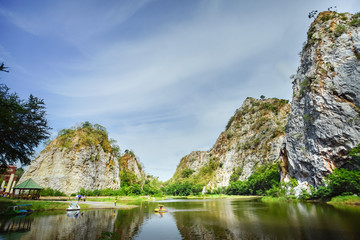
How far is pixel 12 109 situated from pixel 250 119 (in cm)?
14609

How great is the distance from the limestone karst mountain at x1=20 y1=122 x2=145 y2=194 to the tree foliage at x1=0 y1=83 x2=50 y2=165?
1771 inches

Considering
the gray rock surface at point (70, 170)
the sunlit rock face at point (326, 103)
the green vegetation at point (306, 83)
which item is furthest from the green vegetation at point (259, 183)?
the gray rock surface at point (70, 170)

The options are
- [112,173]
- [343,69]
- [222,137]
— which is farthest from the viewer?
[222,137]

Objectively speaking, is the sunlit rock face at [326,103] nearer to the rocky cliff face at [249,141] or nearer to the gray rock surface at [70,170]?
the rocky cliff face at [249,141]

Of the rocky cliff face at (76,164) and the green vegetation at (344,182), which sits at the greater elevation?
the rocky cliff face at (76,164)

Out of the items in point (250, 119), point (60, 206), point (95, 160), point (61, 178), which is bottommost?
point (60, 206)

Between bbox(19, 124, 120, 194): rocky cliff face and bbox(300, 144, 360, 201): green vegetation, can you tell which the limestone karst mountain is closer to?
bbox(19, 124, 120, 194): rocky cliff face

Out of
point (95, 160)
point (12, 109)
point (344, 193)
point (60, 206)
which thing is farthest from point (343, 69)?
point (95, 160)

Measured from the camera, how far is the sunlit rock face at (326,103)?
38.3 meters

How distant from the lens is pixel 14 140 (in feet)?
75.5

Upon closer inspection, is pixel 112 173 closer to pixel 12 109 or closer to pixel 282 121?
pixel 12 109

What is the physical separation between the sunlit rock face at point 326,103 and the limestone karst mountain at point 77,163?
66.3m

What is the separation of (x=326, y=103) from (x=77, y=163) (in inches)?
2970

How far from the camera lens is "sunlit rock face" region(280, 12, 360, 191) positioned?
38344mm
